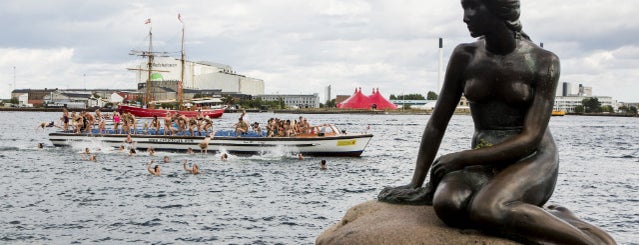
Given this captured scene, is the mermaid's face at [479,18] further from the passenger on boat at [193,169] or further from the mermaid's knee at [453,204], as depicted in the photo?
the passenger on boat at [193,169]

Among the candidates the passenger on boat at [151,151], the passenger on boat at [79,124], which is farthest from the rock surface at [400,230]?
the passenger on boat at [79,124]

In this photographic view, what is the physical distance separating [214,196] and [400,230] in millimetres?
21732

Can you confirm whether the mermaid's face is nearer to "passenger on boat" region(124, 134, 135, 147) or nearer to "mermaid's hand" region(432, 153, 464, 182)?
"mermaid's hand" region(432, 153, 464, 182)

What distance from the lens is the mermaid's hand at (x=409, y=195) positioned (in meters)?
6.85

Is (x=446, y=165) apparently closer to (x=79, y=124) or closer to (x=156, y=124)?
(x=156, y=124)

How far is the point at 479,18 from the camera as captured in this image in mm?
6066

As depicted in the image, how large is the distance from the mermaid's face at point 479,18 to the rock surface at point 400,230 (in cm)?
173

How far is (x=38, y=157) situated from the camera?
45.9 meters

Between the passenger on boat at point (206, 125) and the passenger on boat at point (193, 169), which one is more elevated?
the passenger on boat at point (206, 125)

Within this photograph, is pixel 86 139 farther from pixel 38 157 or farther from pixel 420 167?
pixel 420 167

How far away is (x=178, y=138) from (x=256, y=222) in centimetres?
2512

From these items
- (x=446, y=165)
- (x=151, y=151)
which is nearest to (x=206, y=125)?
(x=151, y=151)

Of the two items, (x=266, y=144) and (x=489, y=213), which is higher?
(x=489, y=213)

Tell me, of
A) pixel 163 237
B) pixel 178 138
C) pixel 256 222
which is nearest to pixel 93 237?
pixel 163 237
